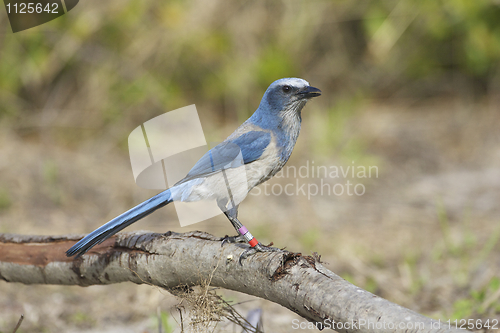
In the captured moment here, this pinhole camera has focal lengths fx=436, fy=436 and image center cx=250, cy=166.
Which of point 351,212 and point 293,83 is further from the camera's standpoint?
point 351,212

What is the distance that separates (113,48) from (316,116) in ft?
10.6

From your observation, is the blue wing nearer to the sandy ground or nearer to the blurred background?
the sandy ground

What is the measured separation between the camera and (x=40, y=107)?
635 cm

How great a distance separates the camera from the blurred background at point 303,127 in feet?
12.7

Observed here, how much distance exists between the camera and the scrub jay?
8.51ft

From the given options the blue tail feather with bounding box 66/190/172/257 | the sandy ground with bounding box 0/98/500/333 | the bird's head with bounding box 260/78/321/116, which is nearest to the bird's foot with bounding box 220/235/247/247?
the blue tail feather with bounding box 66/190/172/257

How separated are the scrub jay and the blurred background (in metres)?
1.25

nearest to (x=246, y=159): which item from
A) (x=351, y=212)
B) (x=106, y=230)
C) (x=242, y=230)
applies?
(x=242, y=230)

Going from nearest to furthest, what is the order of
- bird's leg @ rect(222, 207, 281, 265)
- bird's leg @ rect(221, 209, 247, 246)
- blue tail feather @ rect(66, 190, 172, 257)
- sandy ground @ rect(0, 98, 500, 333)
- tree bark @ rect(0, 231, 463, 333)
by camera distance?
tree bark @ rect(0, 231, 463, 333), bird's leg @ rect(222, 207, 281, 265), blue tail feather @ rect(66, 190, 172, 257), bird's leg @ rect(221, 209, 247, 246), sandy ground @ rect(0, 98, 500, 333)

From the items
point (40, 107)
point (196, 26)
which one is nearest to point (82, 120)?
point (40, 107)

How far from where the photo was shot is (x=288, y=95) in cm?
280

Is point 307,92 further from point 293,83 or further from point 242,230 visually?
point 242,230

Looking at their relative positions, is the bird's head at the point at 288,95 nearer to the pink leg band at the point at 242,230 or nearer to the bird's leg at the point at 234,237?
the bird's leg at the point at 234,237

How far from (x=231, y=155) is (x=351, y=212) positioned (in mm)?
3084
